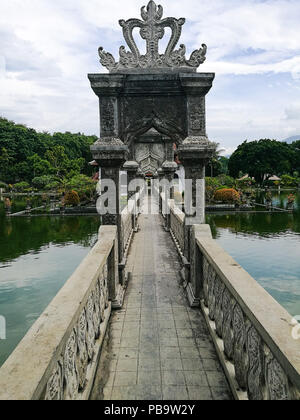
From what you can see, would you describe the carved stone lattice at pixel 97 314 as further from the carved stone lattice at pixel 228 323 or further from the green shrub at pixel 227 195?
the green shrub at pixel 227 195

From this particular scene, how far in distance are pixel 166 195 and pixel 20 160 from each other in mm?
49983

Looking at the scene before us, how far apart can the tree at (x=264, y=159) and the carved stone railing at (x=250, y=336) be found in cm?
5333

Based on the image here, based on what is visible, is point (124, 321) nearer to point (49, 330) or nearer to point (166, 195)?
point (49, 330)

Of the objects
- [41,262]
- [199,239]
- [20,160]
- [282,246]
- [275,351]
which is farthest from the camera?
[20,160]

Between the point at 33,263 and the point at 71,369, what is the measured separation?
9.12 meters

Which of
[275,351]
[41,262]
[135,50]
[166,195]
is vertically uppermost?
[135,50]

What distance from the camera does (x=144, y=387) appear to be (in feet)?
9.34

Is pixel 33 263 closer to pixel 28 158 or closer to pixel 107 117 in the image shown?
pixel 107 117

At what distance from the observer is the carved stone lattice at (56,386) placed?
1.80m

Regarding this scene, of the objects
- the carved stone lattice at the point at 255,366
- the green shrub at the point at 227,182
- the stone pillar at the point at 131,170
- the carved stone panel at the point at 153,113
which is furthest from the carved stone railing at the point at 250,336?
the green shrub at the point at 227,182

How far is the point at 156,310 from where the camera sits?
14.9ft

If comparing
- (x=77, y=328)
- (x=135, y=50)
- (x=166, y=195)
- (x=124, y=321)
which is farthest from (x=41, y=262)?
(x=77, y=328)
